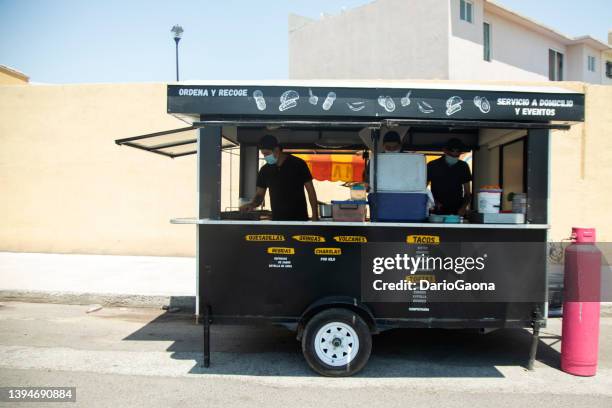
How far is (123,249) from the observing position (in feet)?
37.7

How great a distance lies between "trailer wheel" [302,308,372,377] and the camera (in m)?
4.64

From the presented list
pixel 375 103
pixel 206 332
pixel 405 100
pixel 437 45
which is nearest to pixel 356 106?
pixel 375 103

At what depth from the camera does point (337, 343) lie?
467 cm

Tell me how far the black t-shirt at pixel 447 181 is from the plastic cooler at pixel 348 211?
5.30ft

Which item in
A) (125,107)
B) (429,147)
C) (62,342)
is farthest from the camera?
(125,107)

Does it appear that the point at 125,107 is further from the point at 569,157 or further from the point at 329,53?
the point at 329,53

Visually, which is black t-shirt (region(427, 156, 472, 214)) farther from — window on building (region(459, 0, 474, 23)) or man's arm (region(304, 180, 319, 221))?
window on building (region(459, 0, 474, 23))

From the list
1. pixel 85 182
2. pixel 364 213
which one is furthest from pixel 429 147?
pixel 85 182

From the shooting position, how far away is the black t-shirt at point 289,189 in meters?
5.72

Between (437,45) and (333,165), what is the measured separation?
11.8 m

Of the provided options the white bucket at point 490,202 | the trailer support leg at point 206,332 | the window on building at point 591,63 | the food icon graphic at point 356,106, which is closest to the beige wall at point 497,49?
the window on building at point 591,63

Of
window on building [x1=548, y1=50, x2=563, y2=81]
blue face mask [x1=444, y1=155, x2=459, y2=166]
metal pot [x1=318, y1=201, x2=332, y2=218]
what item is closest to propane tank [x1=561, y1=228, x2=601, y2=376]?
blue face mask [x1=444, y1=155, x2=459, y2=166]

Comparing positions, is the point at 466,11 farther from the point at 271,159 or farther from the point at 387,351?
the point at 387,351

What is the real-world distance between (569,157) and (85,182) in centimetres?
1078
